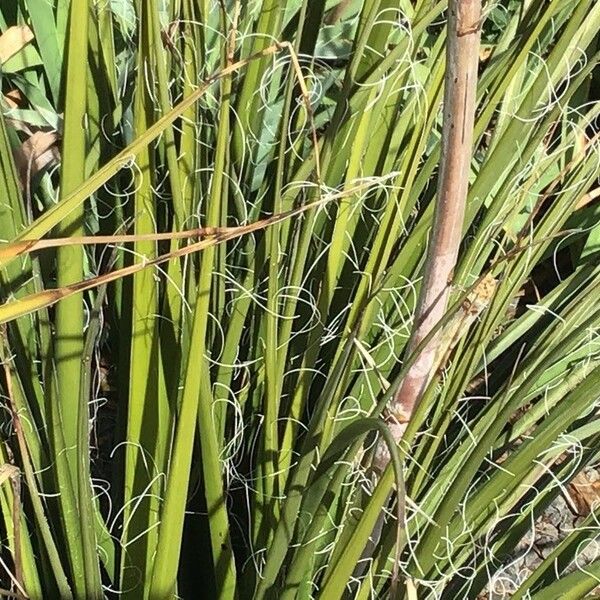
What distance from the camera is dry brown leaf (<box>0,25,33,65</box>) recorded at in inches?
34.6

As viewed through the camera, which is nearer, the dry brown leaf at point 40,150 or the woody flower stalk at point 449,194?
the woody flower stalk at point 449,194

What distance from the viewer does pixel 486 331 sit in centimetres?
66

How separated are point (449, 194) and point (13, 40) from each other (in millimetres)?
633

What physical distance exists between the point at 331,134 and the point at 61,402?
0.29 metres

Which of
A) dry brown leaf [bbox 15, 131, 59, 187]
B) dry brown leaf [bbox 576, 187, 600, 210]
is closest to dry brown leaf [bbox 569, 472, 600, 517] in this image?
dry brown leaf [bbox 576, 187, 600, 210]

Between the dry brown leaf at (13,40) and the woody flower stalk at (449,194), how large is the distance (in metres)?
0.60

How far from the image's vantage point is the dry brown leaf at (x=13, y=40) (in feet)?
2.88

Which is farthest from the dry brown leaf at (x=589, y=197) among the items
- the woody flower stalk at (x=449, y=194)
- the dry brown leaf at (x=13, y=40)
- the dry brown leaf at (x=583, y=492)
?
the dry brown leaf at (x=13, y=40)

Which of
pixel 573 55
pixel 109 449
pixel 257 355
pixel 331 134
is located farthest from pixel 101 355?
pixel 573 55

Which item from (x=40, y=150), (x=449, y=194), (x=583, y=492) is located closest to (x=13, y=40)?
(x=40, y=150)

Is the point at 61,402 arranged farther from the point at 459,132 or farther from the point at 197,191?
the point at 459,132

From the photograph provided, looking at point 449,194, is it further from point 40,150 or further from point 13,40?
point 13,40

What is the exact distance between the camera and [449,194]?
42 cm

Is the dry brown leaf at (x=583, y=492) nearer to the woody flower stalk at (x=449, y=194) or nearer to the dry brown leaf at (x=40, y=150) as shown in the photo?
the woody flower stalk at (x=449, y=194)
